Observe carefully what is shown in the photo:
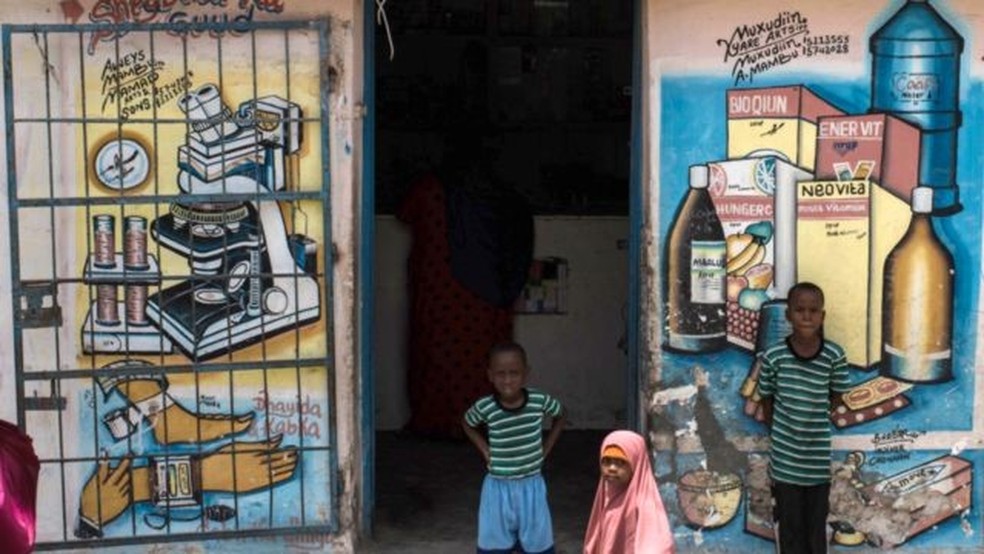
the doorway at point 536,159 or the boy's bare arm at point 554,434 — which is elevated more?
the doorway at point 536,159

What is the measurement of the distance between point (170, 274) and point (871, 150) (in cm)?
292

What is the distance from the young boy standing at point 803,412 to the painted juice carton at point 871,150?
22.0 inches

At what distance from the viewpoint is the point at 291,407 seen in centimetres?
576

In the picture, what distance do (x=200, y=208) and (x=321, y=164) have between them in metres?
0.52

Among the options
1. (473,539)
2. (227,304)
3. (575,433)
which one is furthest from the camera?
(575,433)

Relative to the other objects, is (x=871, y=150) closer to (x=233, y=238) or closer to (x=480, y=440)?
(x=480, y=440)

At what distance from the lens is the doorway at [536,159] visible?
27.1 ft

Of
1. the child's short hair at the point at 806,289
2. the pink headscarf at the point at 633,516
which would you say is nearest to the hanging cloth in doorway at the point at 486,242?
the child's short hair at the point at 806,289

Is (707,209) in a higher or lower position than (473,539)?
higher

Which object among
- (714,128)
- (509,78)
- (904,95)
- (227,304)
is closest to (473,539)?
(227,304)

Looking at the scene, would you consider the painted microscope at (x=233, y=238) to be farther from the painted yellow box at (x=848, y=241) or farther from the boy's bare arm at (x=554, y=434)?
the painted yellow box at (x=848, y=241)

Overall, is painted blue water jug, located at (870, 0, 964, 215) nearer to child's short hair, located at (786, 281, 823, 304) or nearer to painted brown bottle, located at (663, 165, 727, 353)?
child's short hair, located at (786, 281, 823, 304)

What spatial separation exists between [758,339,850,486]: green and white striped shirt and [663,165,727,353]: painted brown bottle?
32 cm

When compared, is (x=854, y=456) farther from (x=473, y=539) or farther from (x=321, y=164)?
(x=321, y=164)
